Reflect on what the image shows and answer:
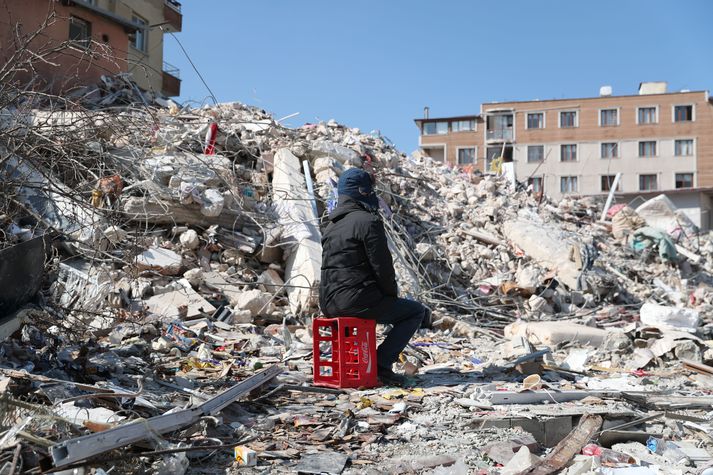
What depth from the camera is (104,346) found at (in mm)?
5605

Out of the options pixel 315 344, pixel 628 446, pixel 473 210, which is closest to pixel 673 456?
pixel 628 446

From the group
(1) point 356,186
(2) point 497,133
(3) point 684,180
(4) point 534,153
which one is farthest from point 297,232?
(3) point 684,180

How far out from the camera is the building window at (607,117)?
49.8 meters

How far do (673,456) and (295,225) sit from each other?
5.95 metres

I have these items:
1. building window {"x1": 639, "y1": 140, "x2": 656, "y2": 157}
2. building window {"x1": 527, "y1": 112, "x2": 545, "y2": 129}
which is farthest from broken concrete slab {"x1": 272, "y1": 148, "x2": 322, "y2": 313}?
building window {"x1": 639, "y1": 140, "x2": 656, "y2": 157}

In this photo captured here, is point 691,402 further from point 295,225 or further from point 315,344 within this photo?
point 295,225

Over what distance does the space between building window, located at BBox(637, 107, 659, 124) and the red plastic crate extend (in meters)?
49.8

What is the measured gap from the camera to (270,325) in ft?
24.9

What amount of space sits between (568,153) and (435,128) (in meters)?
10.3

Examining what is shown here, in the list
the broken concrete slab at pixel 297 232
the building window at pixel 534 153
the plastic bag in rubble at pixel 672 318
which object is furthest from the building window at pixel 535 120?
the plastic bag in rubble at pixel 672 318

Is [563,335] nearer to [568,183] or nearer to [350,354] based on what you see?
[350,354]

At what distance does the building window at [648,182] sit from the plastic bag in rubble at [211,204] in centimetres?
4589

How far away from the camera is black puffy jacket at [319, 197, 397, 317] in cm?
489

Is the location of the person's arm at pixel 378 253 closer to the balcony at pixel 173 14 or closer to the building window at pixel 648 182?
the balcony at pixel 173 14
